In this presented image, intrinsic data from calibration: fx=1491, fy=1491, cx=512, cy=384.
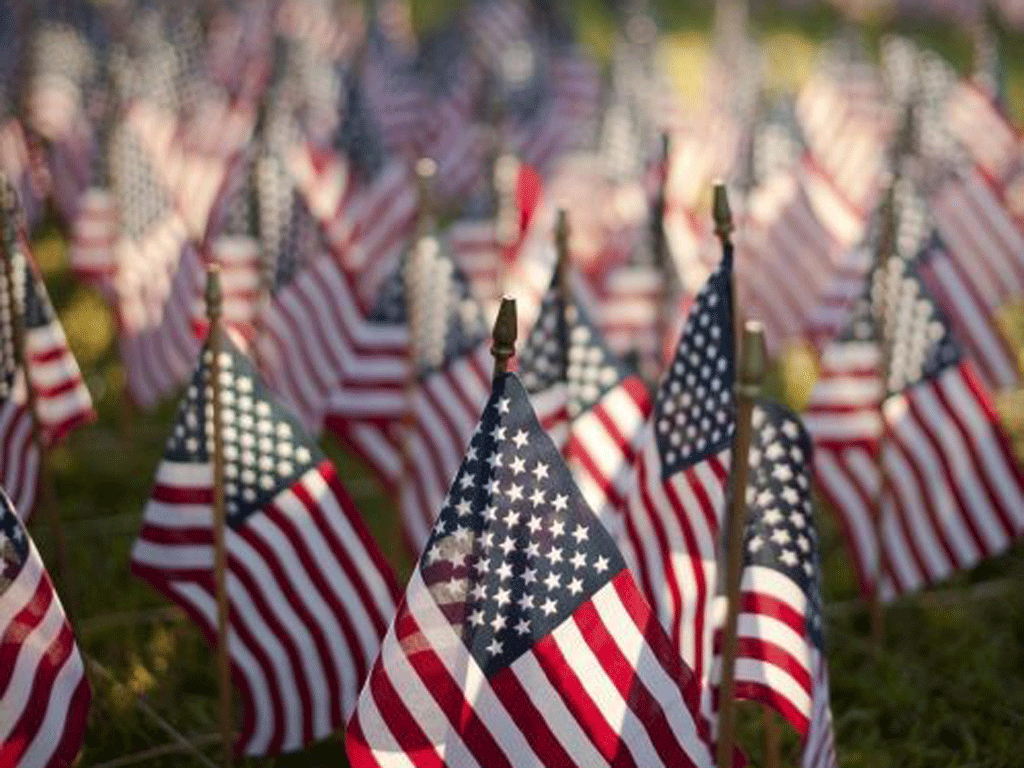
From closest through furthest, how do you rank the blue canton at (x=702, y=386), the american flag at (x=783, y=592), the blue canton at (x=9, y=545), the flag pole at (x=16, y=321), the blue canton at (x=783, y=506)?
the blue canton at (x=9, y=545) < the american flag at (x=783, y=592) < the blue canton at (x=783, y=506) < the blue canton at (x=702, y=386) < the flag pole at (x=16, y=321)

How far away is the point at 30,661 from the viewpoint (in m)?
6.41

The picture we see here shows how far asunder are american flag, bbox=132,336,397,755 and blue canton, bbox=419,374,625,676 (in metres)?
1.56

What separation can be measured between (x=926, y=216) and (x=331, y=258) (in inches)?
169

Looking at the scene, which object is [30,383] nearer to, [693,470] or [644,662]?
[693,470]

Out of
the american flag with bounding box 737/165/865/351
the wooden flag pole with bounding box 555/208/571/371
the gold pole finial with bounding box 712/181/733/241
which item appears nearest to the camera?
the gold pole finial with bounding box 712/181/733/241

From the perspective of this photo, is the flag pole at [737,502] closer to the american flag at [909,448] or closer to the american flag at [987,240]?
the american flag at [909,448]

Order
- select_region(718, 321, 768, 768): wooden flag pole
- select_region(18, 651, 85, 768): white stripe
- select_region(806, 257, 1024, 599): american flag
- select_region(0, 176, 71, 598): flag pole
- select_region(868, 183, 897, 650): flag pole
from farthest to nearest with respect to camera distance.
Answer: select_region(806, 257, 1024, 599): american flag < select_region(868, 183, 897, 650): flag pole < select_region(0, 176, 71, 598): flag pole < select_region(18, 651, 85, 768): white stripe < select_region(718, 321, 768, 768): wooden flag pole

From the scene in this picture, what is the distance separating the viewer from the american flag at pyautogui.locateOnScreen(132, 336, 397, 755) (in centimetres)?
730

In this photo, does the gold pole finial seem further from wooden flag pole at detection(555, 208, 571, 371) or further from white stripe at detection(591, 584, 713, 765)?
white stripe at detection(591, 584, 713, 765)

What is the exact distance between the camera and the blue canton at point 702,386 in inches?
273

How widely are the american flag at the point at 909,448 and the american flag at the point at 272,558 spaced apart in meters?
3.17

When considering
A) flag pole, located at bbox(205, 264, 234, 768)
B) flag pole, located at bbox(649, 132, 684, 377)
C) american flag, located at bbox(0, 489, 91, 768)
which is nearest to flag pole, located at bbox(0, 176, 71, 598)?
flag pole, located at bbox(205, 264, 234, 768)

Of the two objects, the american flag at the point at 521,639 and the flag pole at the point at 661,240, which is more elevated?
the flag pole at the point at 661,240

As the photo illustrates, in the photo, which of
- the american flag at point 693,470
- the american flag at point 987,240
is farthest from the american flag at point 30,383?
the american flag at point 987,240
